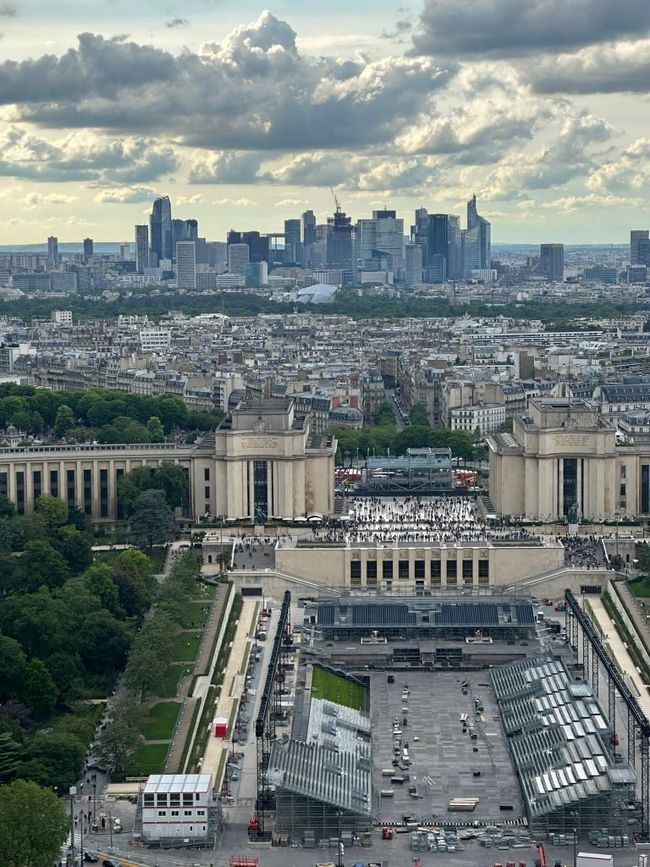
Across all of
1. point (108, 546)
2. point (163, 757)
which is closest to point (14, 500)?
point (108, 546)

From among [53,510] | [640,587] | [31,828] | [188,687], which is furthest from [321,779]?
[53,510]

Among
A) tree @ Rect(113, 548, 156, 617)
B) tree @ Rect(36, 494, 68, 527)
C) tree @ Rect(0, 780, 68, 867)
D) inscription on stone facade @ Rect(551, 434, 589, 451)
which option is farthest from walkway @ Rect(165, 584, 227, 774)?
inscription on stone facade @ Rect(551, 434, 589, 451)

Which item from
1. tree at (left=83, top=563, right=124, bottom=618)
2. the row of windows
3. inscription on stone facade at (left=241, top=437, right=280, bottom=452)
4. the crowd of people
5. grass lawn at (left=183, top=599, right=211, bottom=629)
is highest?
inscription on stone facade at (left=241, top=437, right=280, bottom=452)

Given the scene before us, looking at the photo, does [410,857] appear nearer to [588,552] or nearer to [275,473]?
[588,552]

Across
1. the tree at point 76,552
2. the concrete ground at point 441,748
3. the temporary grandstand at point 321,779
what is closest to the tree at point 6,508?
the tree at point 76,552

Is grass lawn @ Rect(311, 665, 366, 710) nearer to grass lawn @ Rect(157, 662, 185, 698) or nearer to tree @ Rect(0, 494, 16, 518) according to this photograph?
grass lawn @ Rect(157, 662, 185, 698)

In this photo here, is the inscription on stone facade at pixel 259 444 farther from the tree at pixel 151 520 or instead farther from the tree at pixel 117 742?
the tree at pixel 117 742

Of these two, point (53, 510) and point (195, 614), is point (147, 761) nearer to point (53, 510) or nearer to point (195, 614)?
point (195, 614)
